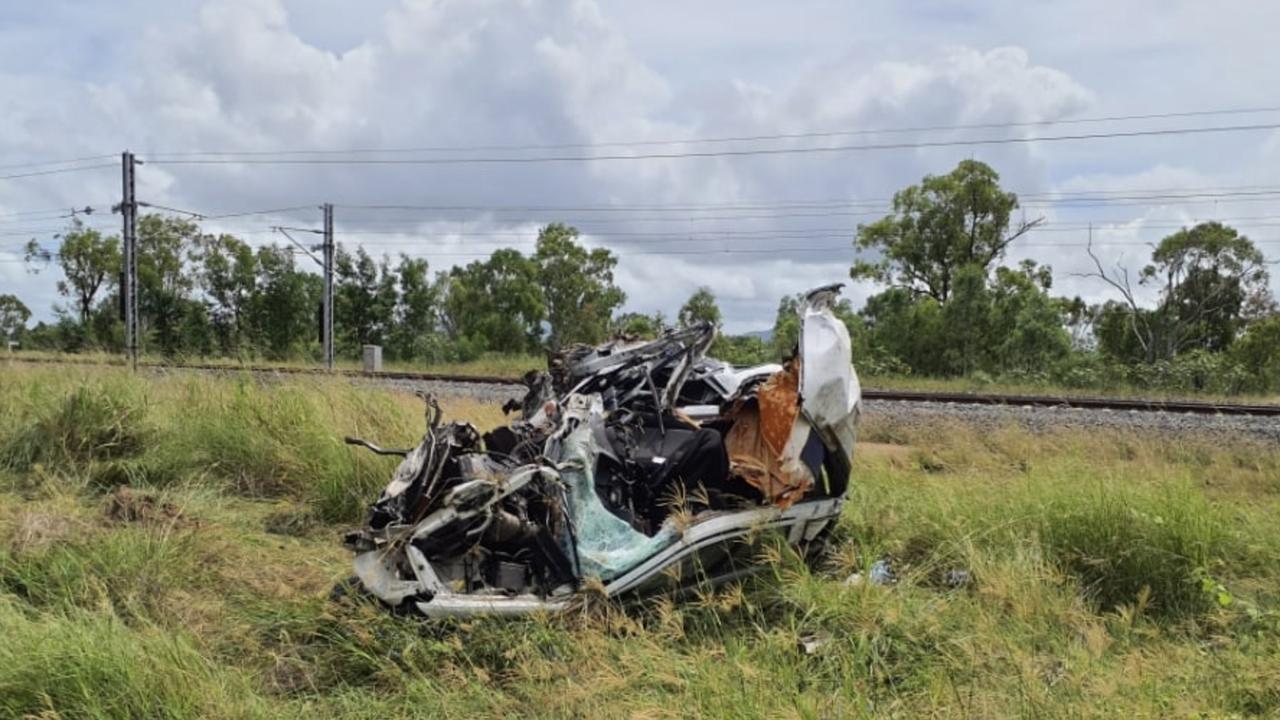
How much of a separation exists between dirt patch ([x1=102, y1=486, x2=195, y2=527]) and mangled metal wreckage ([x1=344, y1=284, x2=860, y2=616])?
2386 millimetres

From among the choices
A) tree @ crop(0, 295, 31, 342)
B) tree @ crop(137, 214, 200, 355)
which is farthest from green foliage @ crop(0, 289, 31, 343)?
tree @ crop(137, 214, 200, 355)

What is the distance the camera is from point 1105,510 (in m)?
5.20


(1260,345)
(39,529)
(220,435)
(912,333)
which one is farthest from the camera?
(912,333)

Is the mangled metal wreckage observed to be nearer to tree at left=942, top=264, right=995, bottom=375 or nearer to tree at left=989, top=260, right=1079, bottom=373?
tree at left=989, top=260, right=1079, bottom=373

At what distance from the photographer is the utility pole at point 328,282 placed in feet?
87.0

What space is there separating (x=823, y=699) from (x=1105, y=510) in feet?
9.76

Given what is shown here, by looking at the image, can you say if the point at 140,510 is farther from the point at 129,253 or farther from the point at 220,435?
the point at 129,253

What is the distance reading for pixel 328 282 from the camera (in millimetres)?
27250

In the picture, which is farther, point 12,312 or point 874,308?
point 12,312

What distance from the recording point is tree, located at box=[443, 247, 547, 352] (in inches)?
1663

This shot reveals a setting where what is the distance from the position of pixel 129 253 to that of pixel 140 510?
21.4m

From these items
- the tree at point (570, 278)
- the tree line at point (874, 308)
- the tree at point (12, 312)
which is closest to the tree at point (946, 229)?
the tree line at point (874, 308)

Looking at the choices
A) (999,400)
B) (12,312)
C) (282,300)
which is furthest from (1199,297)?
(12,312)

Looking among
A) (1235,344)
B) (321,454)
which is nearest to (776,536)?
(321,454)
